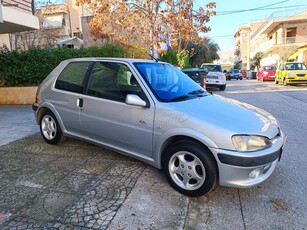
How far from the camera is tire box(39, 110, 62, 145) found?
4648 mm

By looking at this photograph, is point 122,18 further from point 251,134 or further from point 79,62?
point 251,134

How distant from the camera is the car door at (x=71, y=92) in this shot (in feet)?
13.7

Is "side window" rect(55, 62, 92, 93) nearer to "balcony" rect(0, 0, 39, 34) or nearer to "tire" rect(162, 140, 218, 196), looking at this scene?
"tire" rect(162, 140, 218, 196)

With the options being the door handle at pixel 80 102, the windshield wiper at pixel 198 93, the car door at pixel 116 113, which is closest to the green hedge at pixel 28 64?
the door handle at pixel 80 102

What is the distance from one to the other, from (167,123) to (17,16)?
27.6 ft

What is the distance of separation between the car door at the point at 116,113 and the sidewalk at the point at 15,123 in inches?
94.4

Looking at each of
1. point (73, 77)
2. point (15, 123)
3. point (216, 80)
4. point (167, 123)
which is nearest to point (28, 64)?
point (15, 123)

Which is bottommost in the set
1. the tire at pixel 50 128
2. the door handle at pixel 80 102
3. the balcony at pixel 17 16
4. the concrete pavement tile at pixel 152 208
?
the concrete pavement tile at pixel 152 208

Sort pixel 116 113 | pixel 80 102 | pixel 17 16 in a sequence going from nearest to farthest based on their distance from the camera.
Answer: pixel 116 113 < pixel 80 102 < pixel 17 16

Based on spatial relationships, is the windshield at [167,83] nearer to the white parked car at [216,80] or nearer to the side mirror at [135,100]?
the side mirror at [135,100]

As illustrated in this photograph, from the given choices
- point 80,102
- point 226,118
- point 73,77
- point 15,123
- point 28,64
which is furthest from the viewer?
point 28,64

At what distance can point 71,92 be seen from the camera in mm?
4277

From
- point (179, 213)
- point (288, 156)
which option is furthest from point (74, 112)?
point (288, 156)

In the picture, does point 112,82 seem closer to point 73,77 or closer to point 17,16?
point 73,77
